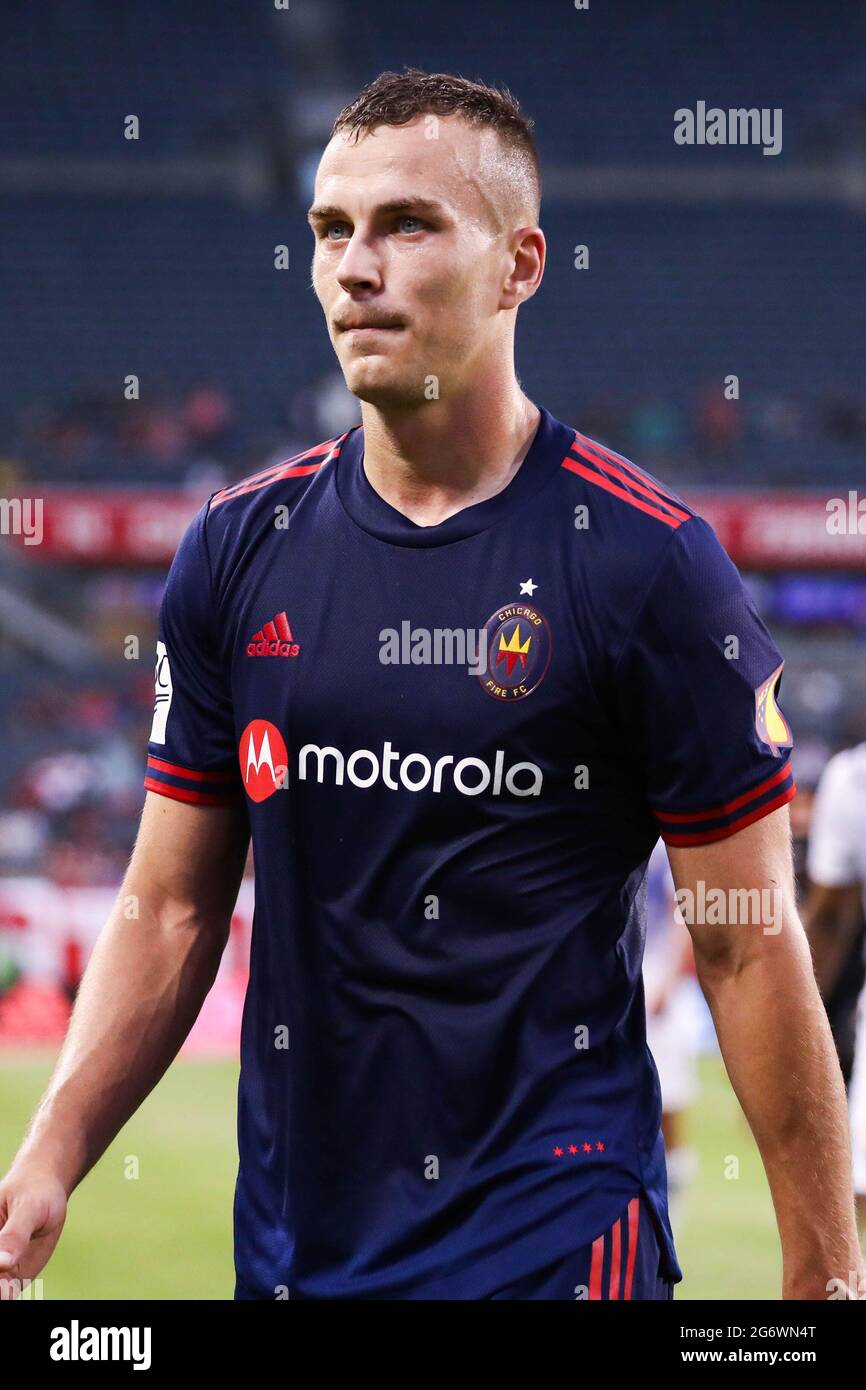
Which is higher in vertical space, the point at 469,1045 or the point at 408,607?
the point at 408,607

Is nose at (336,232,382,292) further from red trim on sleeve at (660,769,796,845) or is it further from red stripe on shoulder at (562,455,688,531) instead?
red trim on sleeve at (660,769,796,845)

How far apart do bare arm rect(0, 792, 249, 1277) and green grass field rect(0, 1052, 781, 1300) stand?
166 inches

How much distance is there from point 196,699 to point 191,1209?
5.88 meters

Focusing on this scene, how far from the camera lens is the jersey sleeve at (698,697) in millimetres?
2309

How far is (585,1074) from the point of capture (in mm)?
2365

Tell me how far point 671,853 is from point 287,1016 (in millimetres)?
519

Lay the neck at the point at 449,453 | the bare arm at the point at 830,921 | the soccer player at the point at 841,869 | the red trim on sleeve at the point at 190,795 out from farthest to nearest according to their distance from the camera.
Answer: the bare arm at the point at 830,921
the soccer player at the point at 841,869
the red trim on sleeve at the point at 190,795
the neck at the point at 449,453

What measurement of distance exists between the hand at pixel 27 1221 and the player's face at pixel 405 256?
1027 millimetres

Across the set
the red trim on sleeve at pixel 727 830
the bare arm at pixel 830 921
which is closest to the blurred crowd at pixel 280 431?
the bare arm at pixel 830 921

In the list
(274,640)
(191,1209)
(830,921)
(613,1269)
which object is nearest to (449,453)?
(274,640)

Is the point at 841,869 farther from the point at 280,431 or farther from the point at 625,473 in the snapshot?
the point at 280,431

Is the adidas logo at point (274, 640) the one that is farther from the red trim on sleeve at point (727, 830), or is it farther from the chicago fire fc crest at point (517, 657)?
the red trim on sleeve at point (727, 830)
